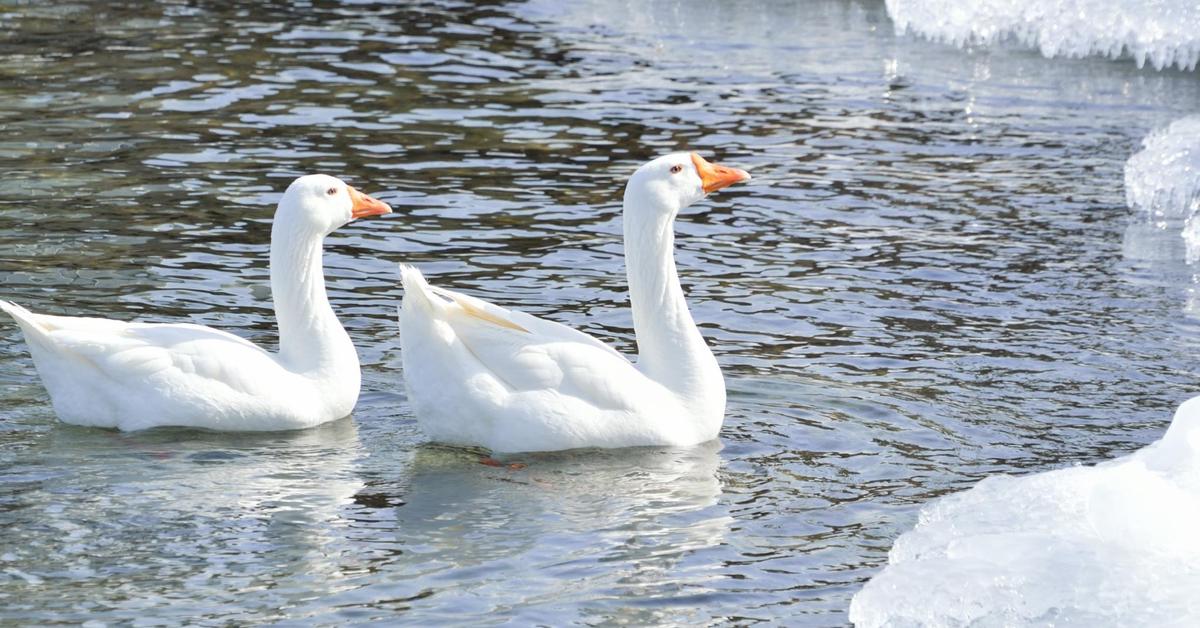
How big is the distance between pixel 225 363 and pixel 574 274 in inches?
135

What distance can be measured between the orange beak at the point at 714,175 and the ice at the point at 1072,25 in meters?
10.8

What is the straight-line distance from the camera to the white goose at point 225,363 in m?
8.35

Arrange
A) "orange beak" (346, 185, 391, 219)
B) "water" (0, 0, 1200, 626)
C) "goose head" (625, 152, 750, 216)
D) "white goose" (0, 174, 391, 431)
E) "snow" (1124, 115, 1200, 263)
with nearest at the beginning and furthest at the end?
"water" (0, 0, 1200, 626)
"white goose" (0, 174, 391, 431)
"goose head" (625, 152, 750, 216)
"orange beak" (346, 185, 391, 219)
"snow" (1124, 115, 1200, 263)

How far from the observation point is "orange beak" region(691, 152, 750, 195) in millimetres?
8625

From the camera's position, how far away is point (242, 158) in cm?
1395

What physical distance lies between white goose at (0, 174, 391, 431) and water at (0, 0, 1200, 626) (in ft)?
0.46

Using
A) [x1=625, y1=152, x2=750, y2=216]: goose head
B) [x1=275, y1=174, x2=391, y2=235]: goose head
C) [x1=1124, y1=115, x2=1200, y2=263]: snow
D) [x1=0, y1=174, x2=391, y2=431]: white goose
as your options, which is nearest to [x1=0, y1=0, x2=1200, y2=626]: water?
[x1=0, y1=174, x2=391, y2=431]: white goose

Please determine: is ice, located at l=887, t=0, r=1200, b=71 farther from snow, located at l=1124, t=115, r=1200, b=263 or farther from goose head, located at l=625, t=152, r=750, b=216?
goose head, located at l=625, t=152, r=750, b=216

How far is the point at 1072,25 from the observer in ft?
62.0

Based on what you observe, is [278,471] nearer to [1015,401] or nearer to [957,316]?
[1015,401]

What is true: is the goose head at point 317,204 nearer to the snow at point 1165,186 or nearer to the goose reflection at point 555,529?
the goose reflection at point 555,529

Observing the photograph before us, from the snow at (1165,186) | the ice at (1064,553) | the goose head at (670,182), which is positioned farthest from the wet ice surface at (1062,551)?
the snow at (1165,186)

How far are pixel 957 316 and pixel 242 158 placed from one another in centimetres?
618

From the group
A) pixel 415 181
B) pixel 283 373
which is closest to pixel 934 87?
pixel 415 181
